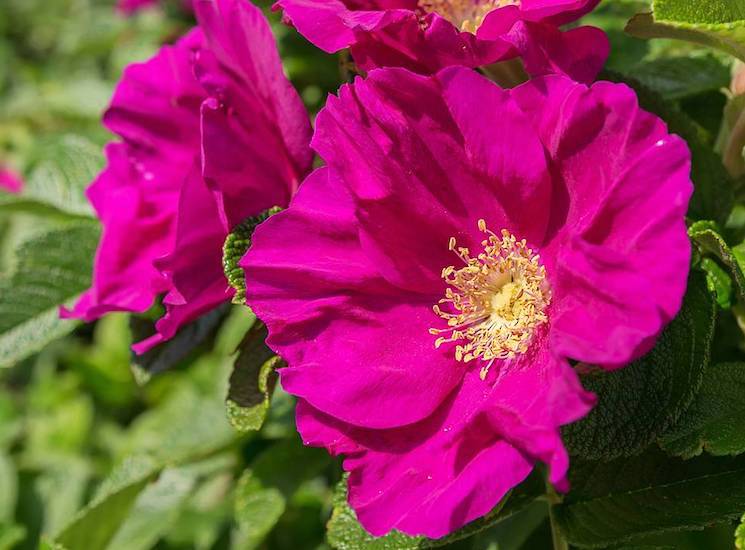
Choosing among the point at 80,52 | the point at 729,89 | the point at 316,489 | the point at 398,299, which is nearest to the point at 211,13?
the point at 398,299

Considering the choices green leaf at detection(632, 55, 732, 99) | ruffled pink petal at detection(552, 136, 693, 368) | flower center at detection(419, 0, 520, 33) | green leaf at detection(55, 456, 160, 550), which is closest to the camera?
ruffled pink petal at detection(552, 136, 693, 368)

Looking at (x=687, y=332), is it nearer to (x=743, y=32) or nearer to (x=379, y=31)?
(x=743, y=32)

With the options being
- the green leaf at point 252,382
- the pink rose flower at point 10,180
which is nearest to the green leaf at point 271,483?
the green leaf at point 252,382

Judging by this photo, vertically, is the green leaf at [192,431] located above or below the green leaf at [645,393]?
below

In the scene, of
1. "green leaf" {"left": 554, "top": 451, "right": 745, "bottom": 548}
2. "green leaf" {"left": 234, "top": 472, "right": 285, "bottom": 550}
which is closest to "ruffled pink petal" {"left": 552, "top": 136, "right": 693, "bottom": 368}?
"green leaf" {"left": 554, "top": 451, "right": 745, "bottom": 548}

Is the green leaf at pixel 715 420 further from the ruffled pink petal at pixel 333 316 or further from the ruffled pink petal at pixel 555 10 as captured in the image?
the ruffled pink petal at pixel 555 10

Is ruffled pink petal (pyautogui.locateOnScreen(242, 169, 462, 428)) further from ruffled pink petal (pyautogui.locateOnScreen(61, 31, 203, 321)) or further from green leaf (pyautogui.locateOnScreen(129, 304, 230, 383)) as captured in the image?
green leaf (pyautogui.locateOnScreen(129, 304, 230, 383))

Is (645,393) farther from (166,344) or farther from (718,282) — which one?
(166,344)
